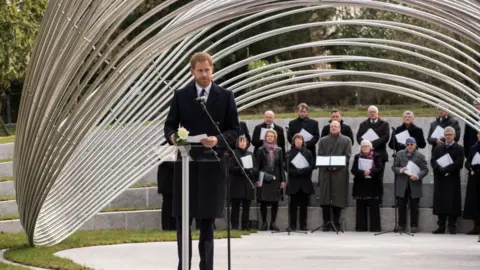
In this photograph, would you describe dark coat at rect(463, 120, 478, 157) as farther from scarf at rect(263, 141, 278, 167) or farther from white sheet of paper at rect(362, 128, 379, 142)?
scarf at rect(263, 141, 278, 167)

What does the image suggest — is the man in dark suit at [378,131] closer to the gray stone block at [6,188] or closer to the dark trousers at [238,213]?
the dark trousers at [238,213]

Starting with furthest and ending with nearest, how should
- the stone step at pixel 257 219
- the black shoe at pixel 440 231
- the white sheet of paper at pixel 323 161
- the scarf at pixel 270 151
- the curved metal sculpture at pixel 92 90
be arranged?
the scarf at pixel 270 151 < the white sheet of paper at pixel 323 161 < the black shoe at pixel 440 231 < the stone step at pixel 257 219 < the curved metal sculpture at pixel 92 90

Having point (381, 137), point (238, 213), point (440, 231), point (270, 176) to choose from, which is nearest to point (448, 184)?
point (440, 231)

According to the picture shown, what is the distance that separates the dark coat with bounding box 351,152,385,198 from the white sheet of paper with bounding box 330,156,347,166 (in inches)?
10.6

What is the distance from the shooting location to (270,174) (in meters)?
21.0

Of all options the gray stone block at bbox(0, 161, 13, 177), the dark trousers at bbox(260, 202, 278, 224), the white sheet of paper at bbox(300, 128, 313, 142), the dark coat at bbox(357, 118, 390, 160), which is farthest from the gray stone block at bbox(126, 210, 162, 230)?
the dark coat at bbox(357, 118, 390, 160)

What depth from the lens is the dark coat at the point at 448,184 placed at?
2042 cm

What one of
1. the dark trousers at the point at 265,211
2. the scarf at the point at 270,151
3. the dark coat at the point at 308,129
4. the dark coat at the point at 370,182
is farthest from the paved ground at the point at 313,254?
the dark coat at the point at 308,129

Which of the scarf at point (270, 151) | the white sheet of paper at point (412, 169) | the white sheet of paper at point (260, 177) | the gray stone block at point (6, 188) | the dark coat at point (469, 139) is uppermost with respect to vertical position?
the dark coat at point (469, 139)

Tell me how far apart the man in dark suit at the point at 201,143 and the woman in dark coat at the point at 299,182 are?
413 inches

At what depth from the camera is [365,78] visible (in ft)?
110

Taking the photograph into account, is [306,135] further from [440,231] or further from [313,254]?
[313,254]

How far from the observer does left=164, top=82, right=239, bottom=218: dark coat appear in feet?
33.9

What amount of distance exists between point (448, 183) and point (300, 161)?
279 centimetres
